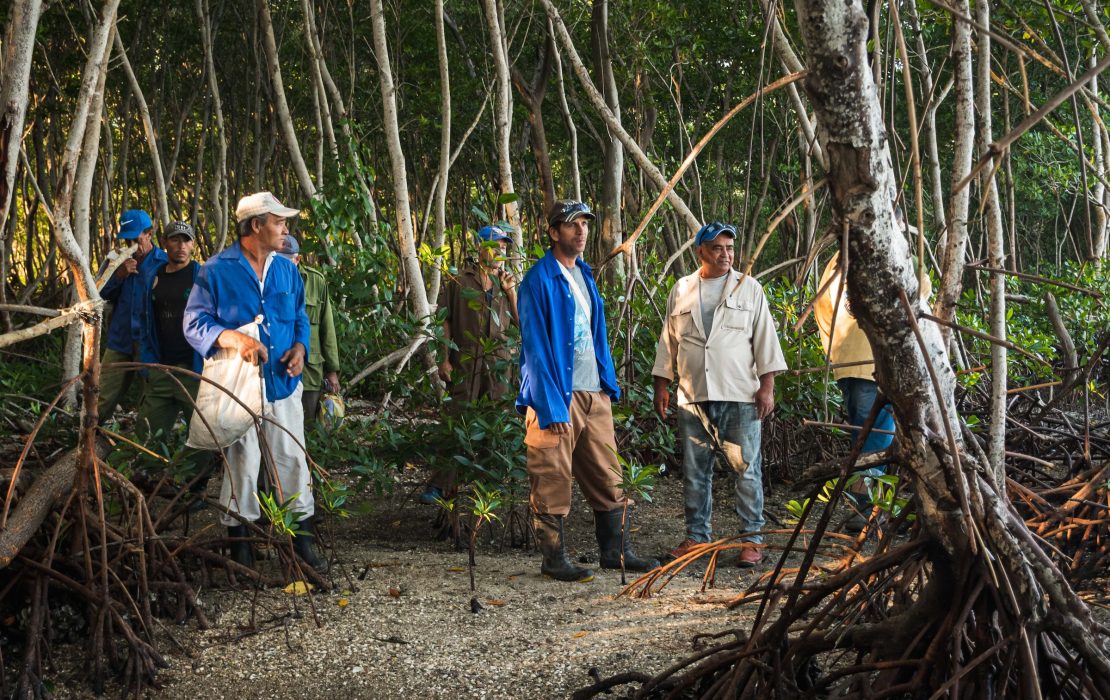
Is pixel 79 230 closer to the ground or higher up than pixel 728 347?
higher up

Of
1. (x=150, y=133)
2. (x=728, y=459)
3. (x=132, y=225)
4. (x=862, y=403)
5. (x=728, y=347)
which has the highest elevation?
(x=150, y=133)

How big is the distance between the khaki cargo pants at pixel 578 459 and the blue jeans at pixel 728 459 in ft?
1.42

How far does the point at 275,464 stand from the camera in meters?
4.99

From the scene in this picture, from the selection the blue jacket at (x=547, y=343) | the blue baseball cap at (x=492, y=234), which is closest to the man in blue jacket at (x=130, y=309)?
the blue baseball cap at (x=492, y=234)

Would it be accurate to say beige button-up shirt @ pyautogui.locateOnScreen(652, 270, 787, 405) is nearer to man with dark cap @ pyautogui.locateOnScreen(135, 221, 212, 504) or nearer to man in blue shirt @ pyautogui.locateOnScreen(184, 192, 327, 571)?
man in blue shirt @ pyautogui.locateOnScreen(184, 192, 327, 571)

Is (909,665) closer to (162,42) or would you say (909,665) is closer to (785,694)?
(785,694)

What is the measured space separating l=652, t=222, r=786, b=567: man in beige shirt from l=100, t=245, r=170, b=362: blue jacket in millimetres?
3490

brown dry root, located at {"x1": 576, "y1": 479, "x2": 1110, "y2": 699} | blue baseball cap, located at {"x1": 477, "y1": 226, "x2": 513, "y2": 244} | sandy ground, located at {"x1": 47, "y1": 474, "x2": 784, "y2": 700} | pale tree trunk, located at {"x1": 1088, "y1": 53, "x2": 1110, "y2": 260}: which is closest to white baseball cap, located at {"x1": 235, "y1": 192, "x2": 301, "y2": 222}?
blue baseball cap, located at {"x1": 477, "y1": 226, "x2": 513, "y2": 244}

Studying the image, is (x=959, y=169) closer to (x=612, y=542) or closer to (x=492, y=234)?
(x=612, y=542)

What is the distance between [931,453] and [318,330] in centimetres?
392

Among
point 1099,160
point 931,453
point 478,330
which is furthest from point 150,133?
point 931,453

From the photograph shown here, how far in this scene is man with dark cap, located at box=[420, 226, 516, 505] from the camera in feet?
19.9

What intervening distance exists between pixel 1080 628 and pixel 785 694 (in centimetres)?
76

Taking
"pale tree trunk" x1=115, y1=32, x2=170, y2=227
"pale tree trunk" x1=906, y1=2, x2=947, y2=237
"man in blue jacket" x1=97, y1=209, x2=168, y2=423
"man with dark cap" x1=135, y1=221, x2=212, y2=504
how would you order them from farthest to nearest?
"pale tree trunk" x1=115, y1=32, x2=170, y2=227, "man in blue jacket" x1=97, y1=209, x2=168, y2=423, "man with dark cap" x1=135, y1=221, x2=212, y2=504, "pale tree trunk" x1=906, y1=2, x2=947, y2=237
